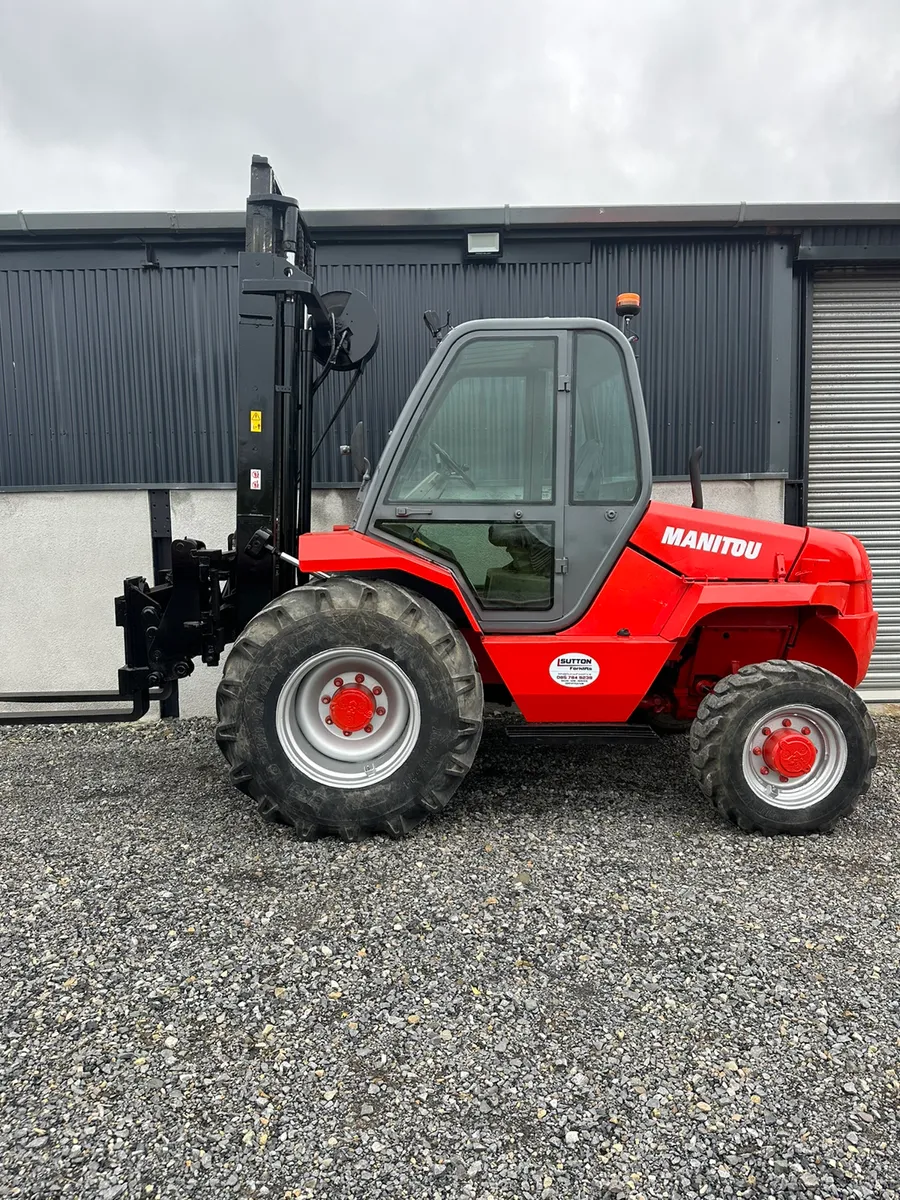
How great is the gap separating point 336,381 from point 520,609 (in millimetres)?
3227

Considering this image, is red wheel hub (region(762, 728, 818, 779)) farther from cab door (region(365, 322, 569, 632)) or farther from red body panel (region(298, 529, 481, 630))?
red body panel (region(298, 529, 481, 630))

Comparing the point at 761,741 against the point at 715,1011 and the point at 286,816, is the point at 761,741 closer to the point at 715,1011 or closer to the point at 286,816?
the point at 715,1011

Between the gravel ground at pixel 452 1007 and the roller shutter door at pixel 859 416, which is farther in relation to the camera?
the roller shutter door at pixel 859 416

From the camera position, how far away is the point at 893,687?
6711mm

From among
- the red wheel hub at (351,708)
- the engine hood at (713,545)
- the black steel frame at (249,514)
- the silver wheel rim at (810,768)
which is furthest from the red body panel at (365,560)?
the silver wheel rim at (810,768)

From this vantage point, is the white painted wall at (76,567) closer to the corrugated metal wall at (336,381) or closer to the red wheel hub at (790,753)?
the corrugated metal wall at (336,381)

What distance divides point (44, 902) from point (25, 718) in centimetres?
165

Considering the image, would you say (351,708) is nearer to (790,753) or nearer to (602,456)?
(602,456)

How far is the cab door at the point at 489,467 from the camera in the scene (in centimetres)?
370

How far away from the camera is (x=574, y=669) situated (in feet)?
12.3

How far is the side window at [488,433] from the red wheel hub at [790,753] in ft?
5.65

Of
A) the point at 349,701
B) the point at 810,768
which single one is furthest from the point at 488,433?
the point at 810,768

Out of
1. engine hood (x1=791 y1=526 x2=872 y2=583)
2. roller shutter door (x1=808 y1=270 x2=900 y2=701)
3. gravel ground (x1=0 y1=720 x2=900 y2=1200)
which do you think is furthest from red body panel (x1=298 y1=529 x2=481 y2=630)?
roller shutter door (x1=808 y1=270 x2=900 y2=701)

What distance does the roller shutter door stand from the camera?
6.42 meters
